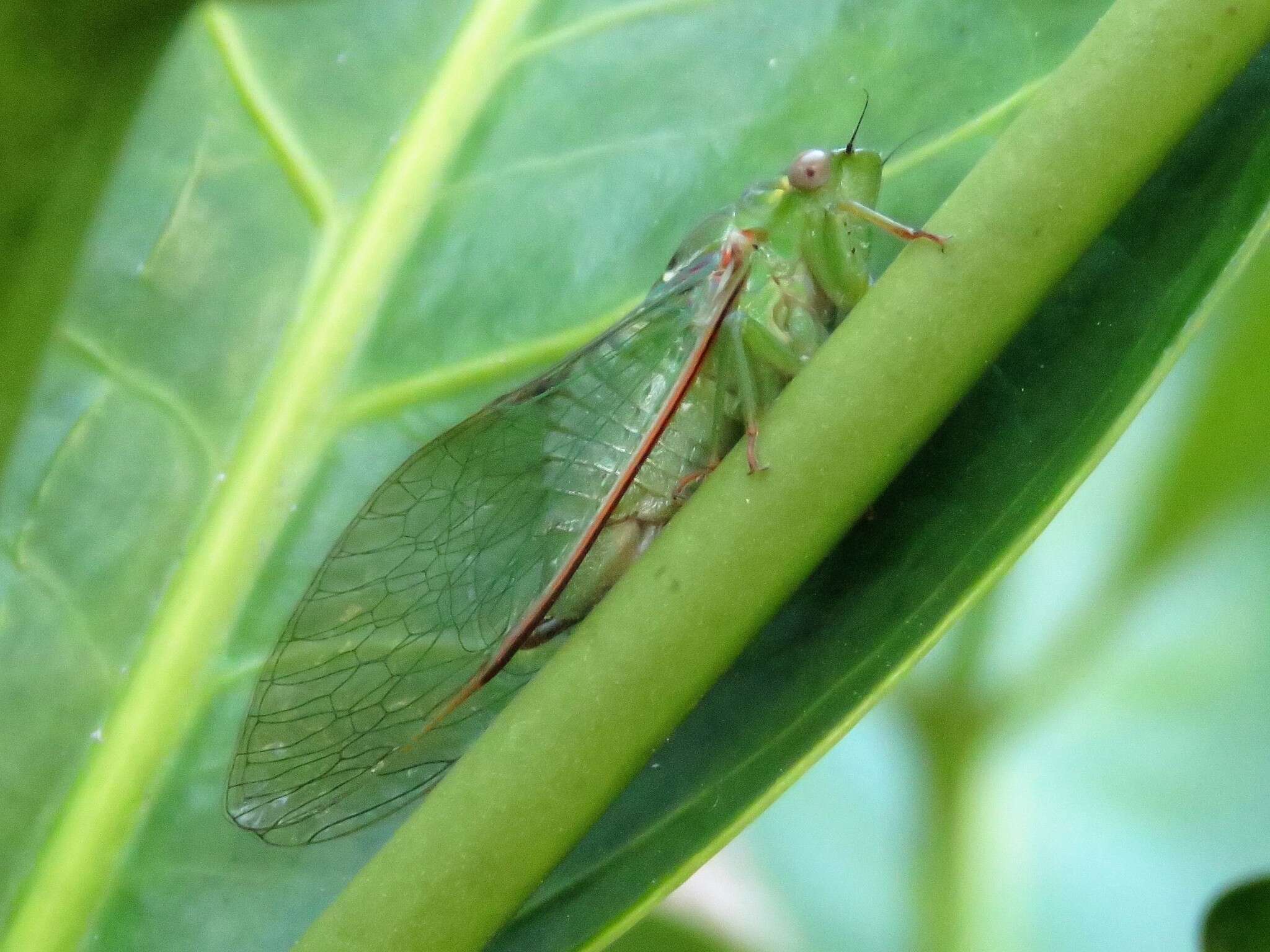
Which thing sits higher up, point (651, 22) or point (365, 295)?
point (651, 22)

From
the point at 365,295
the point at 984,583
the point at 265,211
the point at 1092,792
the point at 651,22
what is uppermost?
the point at 651,22

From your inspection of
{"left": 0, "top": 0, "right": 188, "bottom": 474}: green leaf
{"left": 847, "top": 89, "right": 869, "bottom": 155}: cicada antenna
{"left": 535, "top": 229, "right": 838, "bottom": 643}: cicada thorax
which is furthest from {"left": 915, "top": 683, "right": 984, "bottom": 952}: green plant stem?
{"left": 0, "top": 0, "right": 188, "bottom": 474}: green leaf

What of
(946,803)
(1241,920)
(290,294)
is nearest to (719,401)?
(290,294)

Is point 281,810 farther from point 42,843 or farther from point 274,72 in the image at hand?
point 274,72

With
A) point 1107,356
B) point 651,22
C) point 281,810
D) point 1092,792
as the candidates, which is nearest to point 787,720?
point 1107,356

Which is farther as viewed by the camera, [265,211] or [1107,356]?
[265,211]

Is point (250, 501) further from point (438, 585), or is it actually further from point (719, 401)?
point (719, 401)

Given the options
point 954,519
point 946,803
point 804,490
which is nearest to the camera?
point 804,490
